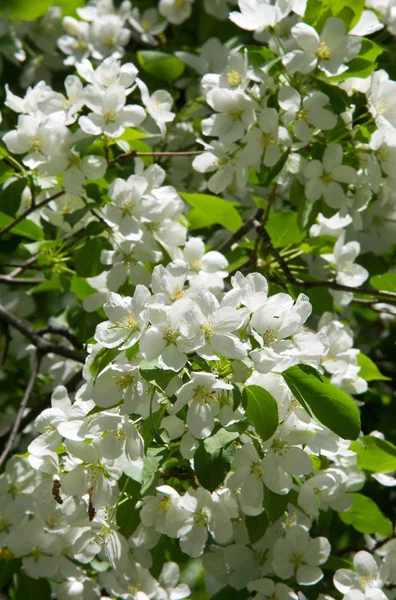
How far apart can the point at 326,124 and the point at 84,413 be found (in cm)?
102

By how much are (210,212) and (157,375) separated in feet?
3.66

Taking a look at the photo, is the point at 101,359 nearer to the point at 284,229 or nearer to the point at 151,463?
the point at 151,463

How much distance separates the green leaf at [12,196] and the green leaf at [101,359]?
781 mm

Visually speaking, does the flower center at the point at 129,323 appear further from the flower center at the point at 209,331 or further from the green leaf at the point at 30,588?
the green leaf at the point at 30,588

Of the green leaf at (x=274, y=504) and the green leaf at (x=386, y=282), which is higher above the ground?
the green leaf at (x=386, y=282)

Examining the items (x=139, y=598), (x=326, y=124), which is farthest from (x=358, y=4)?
(x=139, y=598)

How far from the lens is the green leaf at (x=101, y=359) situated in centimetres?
164

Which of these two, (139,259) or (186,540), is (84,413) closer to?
(186,540)

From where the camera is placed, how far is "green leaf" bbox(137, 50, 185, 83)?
3.04 meters

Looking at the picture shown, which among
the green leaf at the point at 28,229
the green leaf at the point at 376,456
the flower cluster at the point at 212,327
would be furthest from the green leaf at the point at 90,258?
the green leaf at the point at 376,456

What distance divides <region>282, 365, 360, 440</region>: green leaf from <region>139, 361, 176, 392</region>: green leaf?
0.89 ft

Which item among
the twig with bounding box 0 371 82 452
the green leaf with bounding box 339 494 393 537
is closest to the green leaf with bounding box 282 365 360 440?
the green leaf with bounding box 339 494 393 537

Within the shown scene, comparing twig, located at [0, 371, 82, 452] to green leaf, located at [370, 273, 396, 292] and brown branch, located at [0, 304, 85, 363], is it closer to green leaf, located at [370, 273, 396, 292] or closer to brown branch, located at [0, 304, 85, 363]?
brown branch, located at [0, 304, 85, 363]

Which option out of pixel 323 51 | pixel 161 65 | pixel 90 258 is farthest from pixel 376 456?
pixel 161 65
